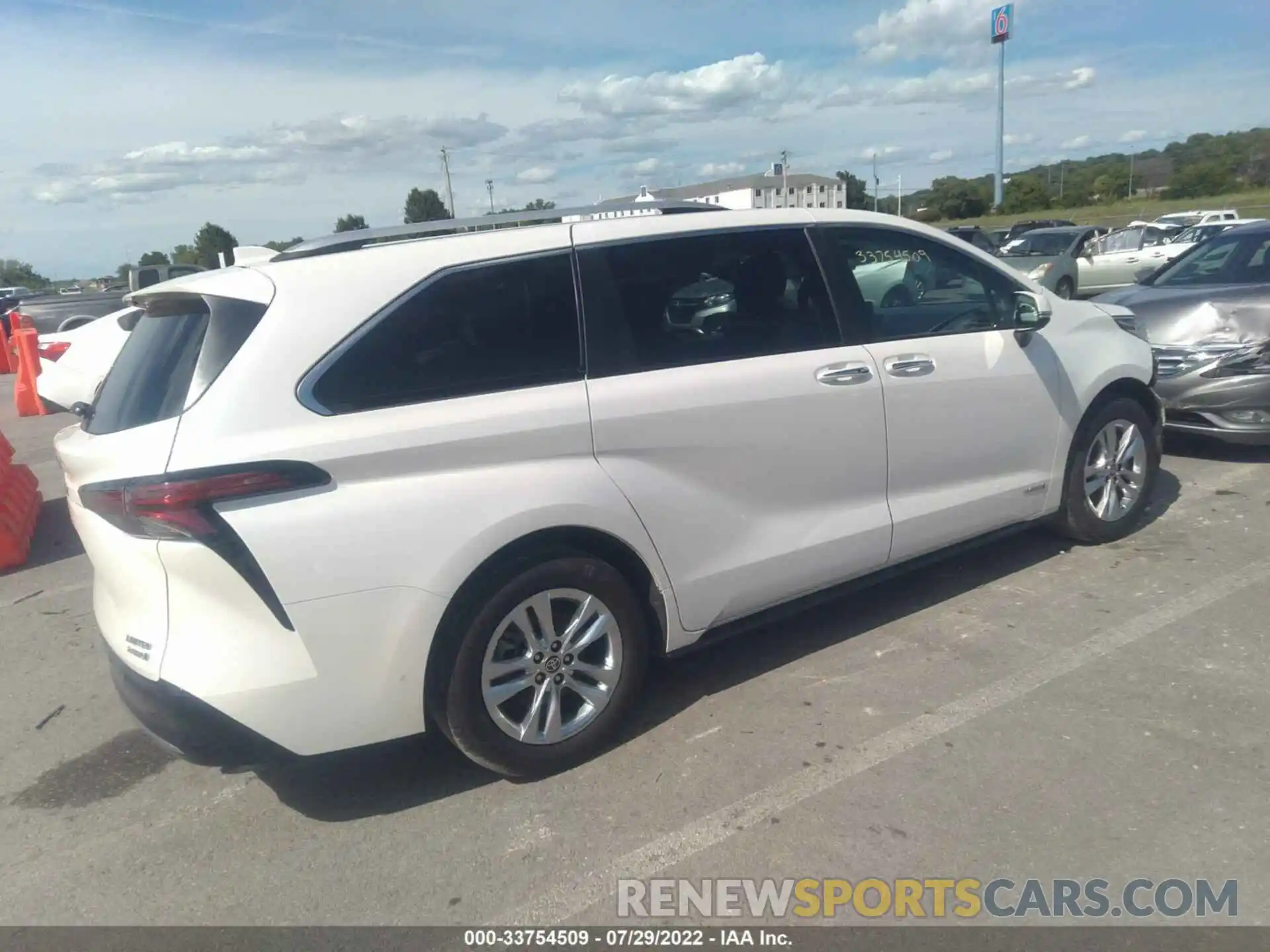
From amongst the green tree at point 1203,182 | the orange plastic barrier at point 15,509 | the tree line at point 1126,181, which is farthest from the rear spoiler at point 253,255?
the green tree at point 1203,182

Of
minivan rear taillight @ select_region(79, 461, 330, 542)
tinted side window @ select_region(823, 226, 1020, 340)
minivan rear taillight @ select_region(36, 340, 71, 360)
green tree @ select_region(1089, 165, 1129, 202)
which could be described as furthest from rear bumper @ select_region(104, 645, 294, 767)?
green tree @ select_region(1089, 165, 1129, 202)

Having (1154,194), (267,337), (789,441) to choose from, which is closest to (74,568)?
(267,337)

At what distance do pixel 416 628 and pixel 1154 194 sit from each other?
75.6m

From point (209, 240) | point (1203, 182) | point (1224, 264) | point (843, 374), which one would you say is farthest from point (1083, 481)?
point (1203, 182)

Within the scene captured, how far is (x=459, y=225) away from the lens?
374cm

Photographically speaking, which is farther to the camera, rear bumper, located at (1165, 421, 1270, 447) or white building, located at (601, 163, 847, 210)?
rear bumper, located at (1165, 421, 1270, 447)

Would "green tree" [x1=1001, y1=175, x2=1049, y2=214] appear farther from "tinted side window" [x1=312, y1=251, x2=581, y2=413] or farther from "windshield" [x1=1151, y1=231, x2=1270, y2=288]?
"tinted side window" [x1=312, y1=251, x2=581, y2=413]

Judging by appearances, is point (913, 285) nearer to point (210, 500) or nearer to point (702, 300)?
point (702, 300)

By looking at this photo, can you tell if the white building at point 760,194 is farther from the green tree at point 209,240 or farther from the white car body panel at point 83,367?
the green tree at point 209,240

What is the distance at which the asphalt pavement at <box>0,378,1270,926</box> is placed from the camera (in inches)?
115

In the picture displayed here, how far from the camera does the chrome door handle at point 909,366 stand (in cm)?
420

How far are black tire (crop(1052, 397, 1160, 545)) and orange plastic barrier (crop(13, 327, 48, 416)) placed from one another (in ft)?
44.5

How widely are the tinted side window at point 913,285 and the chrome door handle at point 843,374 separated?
198mm

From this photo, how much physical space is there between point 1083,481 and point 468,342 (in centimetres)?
340
